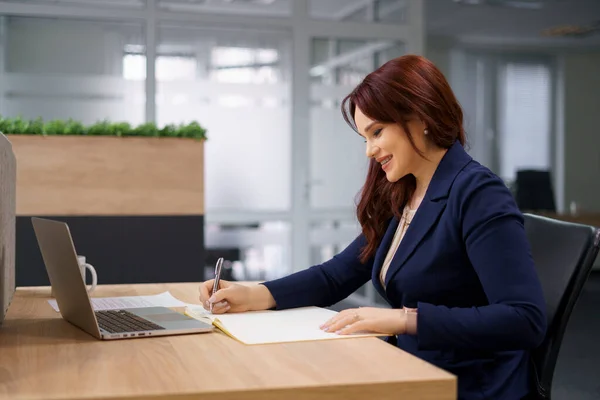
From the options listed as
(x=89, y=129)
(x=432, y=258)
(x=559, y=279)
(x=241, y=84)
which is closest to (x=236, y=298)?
(x=432, y=258)

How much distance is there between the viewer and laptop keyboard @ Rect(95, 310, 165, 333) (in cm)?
140

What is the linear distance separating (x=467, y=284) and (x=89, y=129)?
2756mm

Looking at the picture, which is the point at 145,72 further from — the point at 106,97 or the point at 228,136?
the point at 228,136

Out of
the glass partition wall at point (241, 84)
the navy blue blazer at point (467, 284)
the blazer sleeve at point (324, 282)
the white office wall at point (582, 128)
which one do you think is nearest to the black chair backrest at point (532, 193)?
the glass partition wall at point (241, 84)

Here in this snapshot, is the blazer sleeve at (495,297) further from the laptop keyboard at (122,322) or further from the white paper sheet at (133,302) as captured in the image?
the white paper sheet at (133,302)

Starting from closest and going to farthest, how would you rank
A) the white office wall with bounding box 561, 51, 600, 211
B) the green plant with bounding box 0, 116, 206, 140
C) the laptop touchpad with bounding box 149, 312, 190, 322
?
the laptop touchpad with bounding box 149, 312, 190, 322
the green plant with bounding box 0, 116, 206, 140
the white office wall with bounding box 561, 51, 600, 211

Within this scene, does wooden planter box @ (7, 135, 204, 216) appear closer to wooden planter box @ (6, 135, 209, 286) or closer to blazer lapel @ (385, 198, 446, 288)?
wooden planter box @ (6, 135, 209, 286)

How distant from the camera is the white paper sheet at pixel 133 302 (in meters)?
1.77

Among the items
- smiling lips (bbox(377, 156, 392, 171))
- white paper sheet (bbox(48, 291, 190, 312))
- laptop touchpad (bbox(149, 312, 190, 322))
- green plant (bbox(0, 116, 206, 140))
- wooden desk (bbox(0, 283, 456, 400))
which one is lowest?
white paper sheet (bbox(48, 291, 190, 312))

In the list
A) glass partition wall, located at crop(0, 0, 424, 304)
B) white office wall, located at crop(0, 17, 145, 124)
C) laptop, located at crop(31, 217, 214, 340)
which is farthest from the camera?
glass partition wall, located at crop(0, 0, 424, 304)

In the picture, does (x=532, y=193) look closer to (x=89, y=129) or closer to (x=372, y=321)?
(x=89, y=129)

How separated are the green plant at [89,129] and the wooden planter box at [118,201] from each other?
29 mm

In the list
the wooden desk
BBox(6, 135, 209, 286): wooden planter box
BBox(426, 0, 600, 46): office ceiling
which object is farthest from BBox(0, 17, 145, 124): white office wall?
the wooden desk

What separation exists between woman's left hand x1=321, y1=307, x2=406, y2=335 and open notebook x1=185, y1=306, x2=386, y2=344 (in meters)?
0.02
